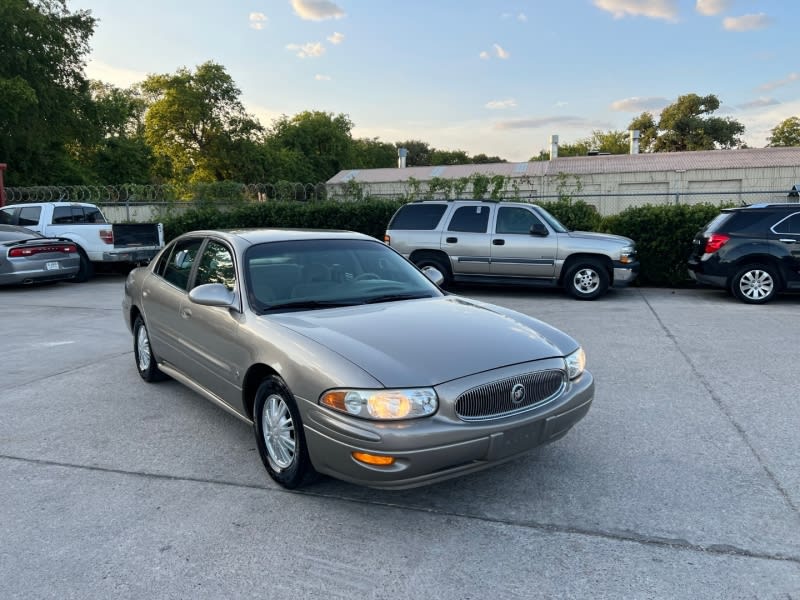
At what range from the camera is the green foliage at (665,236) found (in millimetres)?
12461

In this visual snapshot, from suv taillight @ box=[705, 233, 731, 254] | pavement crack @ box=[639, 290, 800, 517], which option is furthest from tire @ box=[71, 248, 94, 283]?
suv taillight @ box=[705, 233, 731, 254]

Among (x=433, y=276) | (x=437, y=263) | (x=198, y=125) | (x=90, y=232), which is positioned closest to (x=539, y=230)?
(x=437, y=263)

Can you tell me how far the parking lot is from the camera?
9.21 feet

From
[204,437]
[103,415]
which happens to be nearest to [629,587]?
[204,437]

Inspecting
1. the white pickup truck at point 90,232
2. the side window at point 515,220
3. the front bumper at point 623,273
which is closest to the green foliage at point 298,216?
the white pickup truck at point 90,232

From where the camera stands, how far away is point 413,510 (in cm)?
346

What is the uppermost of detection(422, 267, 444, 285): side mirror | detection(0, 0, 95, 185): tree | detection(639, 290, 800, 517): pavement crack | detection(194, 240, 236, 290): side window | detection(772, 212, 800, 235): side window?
detection(0, 0, 95, 185): tree

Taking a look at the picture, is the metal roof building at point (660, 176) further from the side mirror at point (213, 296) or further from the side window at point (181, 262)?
the side mirror at point (213, 296)

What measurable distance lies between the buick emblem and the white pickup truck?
13240 millimetres

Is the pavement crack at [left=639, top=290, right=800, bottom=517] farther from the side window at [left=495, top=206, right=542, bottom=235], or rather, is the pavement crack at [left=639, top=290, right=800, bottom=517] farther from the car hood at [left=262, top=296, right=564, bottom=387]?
the side window at [left=495, top=206, right=542, bottom=235]

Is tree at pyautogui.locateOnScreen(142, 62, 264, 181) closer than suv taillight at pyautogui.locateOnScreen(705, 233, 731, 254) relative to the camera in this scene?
No

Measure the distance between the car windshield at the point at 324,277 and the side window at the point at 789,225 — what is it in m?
8.02

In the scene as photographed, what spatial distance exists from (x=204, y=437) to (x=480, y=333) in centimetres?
231

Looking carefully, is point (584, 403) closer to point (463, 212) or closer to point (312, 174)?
point (463, 212)
